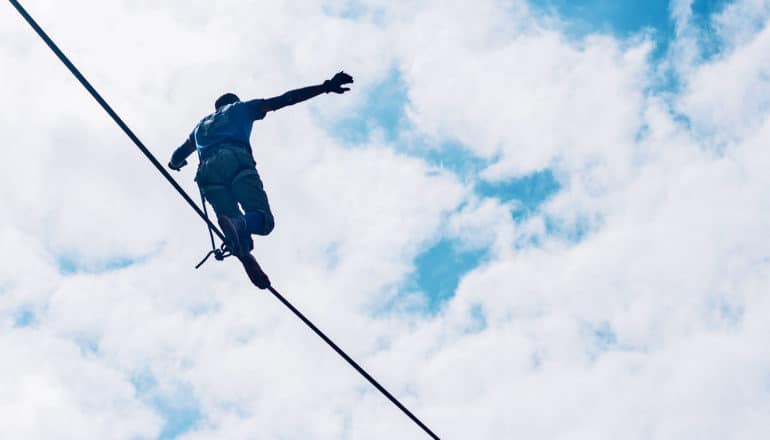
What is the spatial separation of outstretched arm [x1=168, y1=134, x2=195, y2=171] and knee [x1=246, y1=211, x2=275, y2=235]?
1463 mm

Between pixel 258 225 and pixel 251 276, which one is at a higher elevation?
pixel 258 225

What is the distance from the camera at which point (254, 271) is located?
7227mm

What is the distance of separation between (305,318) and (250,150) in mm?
1804

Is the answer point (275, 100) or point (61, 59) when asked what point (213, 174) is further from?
point (61, 59)

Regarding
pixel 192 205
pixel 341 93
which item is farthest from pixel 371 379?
pixel 341 93

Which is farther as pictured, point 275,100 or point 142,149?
point 275,100

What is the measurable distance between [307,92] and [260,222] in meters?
1.20

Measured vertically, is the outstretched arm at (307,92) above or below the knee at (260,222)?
above

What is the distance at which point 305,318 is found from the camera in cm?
702

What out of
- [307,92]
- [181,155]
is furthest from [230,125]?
[181,155]

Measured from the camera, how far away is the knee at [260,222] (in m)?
7.42

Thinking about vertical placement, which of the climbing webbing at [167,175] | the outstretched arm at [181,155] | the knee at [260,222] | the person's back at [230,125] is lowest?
the climbing webbing at [167,175]

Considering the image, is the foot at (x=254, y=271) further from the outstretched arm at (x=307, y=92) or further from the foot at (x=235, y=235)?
the outstretched arm at (x=307, y=92)

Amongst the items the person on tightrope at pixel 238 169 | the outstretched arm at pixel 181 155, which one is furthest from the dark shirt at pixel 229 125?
the outstretched arm at pixel 181 155
